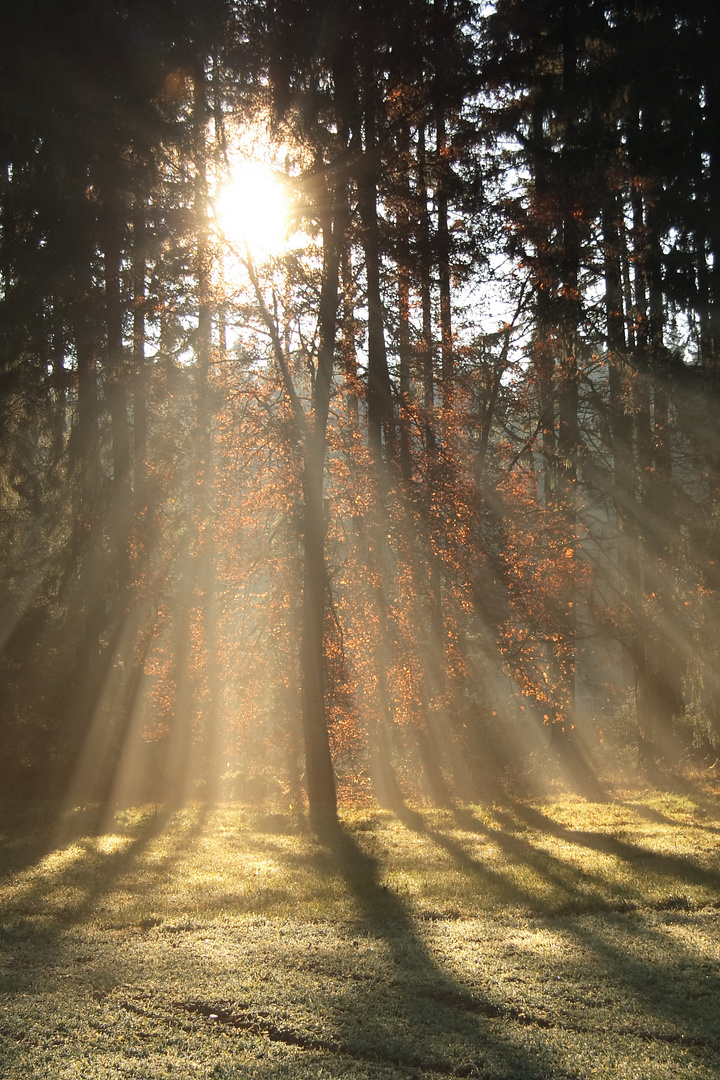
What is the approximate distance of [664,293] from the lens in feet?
54.9

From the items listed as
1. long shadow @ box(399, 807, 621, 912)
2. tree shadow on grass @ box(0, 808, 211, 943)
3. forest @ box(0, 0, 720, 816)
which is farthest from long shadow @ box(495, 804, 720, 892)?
tree shadow on grass @ box(0, 808, 211, 943)

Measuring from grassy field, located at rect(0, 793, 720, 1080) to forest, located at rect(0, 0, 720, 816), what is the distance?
14.1 ft

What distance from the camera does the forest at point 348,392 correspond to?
1293cm

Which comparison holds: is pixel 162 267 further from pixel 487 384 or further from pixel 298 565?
pixel 487 384

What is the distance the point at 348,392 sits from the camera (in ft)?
45.2

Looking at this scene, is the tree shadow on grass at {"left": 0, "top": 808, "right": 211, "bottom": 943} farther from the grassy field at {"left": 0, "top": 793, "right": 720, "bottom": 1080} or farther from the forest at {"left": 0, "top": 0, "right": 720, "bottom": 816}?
the forest at {"left": 0, "top": 0, "right": 720, "bottom": 816}

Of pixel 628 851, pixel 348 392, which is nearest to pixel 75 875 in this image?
pixel 628 851

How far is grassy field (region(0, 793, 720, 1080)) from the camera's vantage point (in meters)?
3.96

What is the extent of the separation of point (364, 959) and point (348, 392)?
9.60 meters

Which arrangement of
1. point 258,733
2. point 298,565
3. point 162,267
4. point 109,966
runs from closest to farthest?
point 109,966, point 162,267, point 298,565, point 258,733

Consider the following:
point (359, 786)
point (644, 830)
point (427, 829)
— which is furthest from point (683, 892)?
point (359, 786)

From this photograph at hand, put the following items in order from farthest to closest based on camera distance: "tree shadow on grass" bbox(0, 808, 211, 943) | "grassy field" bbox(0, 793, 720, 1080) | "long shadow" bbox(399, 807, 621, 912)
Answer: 1. "long shadow" bbox(399, 807, 621, 912)
2. "tree shadow on grass" bbox(0, 808, 211, 943)
3. "grassy field" bbox(0, 793, 720, 1080)

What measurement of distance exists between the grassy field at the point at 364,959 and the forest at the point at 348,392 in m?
4.29

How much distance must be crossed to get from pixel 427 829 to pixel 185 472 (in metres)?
6.97
